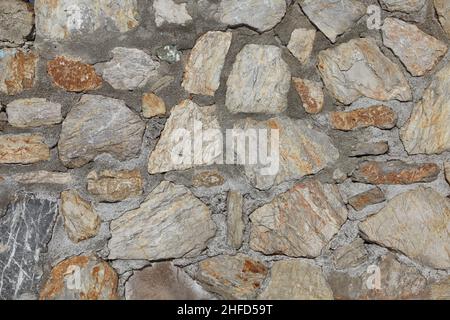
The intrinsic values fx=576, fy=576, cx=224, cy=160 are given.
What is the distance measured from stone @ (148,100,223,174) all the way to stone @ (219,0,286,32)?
0.25m

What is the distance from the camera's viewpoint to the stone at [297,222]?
1.66m

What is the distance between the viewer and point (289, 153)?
65.0 inches

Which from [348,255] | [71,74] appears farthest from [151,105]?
[348,255]

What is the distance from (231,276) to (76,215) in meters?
0.47

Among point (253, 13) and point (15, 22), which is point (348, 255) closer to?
point (253, 13)

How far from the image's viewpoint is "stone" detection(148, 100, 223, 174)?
5.33 ft

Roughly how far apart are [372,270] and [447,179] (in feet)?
1.13

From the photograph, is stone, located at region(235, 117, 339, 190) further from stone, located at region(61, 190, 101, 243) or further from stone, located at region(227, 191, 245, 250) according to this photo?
stone, located at region(61, 190, 101, 243)

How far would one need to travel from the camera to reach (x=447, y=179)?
1.69m

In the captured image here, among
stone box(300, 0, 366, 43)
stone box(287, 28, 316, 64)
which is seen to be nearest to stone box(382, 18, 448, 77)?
stone box(300, 0, 366, 43)

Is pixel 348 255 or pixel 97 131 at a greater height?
pixel 97 131

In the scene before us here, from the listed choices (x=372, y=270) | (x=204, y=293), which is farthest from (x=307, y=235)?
(x=204, y=293)

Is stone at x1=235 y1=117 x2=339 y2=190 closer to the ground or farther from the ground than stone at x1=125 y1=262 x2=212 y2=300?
farther from the ground

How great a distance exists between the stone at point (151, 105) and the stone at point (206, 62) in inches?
3.4
